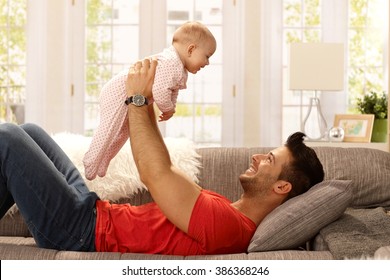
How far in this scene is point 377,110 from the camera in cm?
498

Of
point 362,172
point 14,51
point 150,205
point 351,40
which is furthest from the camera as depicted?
point 14,51

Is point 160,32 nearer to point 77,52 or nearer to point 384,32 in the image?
point 77,52

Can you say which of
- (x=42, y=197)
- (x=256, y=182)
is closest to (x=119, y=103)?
(x=42, y=197)

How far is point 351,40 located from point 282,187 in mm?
3141

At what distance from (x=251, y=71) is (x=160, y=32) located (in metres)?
0.78

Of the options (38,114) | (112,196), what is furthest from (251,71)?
(112,196)

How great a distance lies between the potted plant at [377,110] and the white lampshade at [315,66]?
46 cm

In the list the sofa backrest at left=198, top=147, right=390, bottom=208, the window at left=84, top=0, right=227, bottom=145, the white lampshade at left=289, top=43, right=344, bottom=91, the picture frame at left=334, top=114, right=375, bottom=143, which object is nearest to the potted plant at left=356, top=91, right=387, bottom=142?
the picture frame at left=334, top=114, right=375, bottom=143

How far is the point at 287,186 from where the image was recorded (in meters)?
2.46

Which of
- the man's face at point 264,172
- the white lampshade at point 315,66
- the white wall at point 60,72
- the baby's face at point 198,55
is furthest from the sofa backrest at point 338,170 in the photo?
the white wall at point 60,72

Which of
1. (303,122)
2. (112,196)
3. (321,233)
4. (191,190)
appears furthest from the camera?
(303,122)

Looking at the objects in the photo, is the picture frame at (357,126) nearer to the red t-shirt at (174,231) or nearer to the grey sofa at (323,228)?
the grey sofa at (323,228)

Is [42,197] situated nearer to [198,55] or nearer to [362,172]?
[198,55]

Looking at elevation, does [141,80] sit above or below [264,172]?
above
